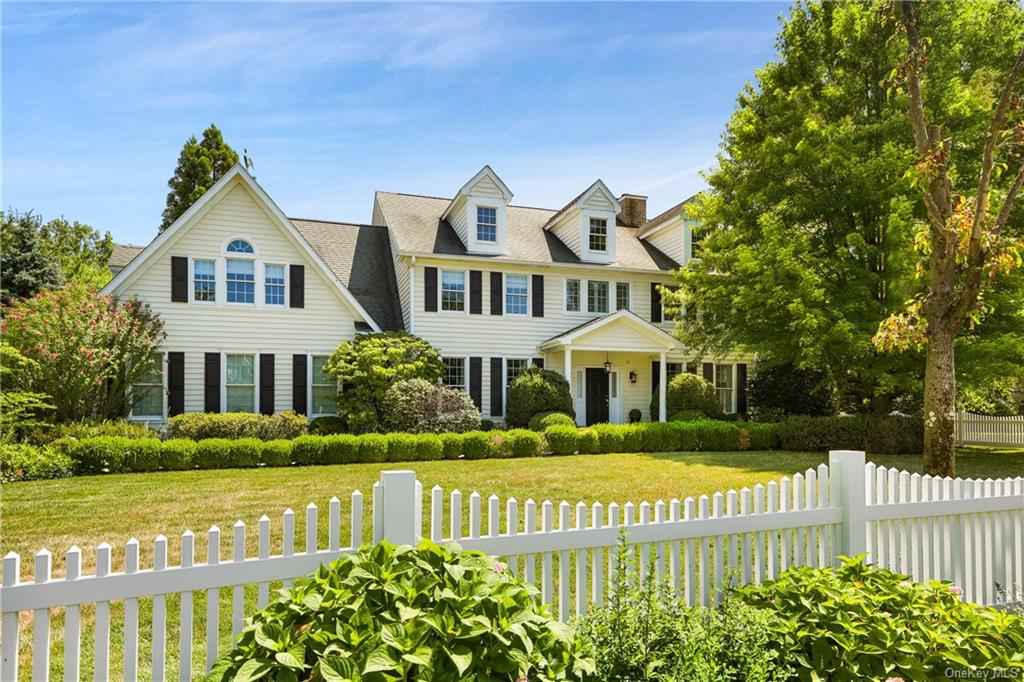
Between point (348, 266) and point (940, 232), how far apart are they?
17.5m

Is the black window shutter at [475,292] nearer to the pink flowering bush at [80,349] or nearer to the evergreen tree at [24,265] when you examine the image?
the pink flowering bush at [80,349]

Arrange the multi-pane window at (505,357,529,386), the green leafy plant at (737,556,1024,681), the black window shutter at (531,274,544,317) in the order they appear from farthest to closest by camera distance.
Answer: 1. the black window shutter at (531,274,544,317)
2. the multi-pane window at (505,357,529,386)
3. the green leafy plant at (737,556,1024,681)

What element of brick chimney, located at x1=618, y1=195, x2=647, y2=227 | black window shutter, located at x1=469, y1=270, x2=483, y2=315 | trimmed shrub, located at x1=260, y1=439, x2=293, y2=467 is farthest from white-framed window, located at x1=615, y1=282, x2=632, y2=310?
trimmed shrub, located at x1=260, y1=439, x2=293, y2=467

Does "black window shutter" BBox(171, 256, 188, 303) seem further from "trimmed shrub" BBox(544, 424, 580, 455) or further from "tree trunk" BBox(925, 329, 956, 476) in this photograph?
"tree trunk" BBox(925, 329, 956, 476)

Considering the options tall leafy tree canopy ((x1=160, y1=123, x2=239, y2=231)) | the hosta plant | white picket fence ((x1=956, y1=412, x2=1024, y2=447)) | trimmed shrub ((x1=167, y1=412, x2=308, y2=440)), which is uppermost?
tall leafy tree canopy ((x1=160, y1=123, x2=239, y2=231))

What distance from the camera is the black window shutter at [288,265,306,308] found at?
59.2ft

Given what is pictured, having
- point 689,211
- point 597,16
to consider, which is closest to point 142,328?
point 597,16

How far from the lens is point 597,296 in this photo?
22125mm

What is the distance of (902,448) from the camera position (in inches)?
628

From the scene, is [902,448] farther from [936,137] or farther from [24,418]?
[24,418]

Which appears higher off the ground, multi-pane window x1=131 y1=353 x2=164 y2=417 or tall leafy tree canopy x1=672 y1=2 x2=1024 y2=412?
tall leafy tree canopy x1=672 y1=2 x2=1024 y2=412

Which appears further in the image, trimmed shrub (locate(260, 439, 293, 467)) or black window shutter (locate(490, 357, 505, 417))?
black window shutter (locate(490, 357, 505, 417))

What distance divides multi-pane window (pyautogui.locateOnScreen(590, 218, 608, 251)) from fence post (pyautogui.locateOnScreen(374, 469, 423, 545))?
64.0ft

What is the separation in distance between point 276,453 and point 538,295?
10495 mm
